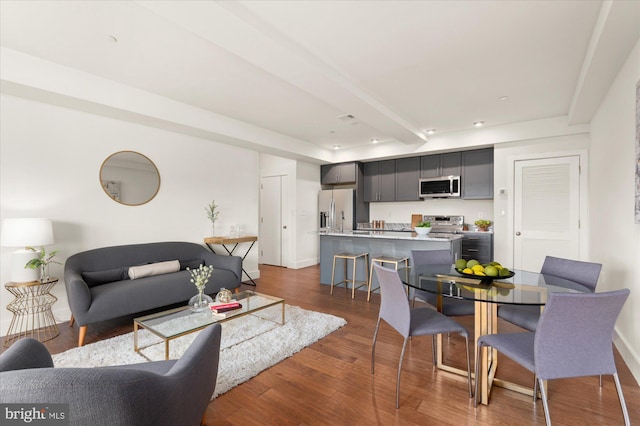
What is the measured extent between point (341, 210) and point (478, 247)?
279 centimetres

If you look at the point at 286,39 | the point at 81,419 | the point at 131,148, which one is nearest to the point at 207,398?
the point at 81,419

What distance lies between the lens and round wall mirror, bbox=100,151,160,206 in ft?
12.6

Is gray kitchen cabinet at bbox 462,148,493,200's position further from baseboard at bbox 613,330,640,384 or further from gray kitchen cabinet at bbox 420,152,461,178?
baseboard at bbox 613,330,640,384

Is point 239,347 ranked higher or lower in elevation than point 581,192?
lower

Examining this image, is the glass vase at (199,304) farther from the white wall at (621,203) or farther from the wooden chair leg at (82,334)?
the white wall at (621,203)

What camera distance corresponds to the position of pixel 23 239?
2811 mm

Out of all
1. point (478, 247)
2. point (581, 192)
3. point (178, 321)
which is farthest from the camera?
point (478, 247)

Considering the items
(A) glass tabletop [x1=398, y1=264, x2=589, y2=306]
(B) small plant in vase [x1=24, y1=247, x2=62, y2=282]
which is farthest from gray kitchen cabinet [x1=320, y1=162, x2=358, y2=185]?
(B) small plant in vase [x1=24, y1=247, x2=62, y2=282]

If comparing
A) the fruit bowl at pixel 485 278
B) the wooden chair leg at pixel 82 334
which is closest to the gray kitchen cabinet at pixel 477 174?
the fruit bowl at pixel 485 278

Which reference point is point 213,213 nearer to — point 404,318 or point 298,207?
point 298,207

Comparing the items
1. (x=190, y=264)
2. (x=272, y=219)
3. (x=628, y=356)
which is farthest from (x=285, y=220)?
(x=628, y=356)

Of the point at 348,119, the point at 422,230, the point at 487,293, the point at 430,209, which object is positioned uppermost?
the point at 348,119

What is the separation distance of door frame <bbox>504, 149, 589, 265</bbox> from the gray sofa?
4.35 meters

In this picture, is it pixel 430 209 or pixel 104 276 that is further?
pixel 430 209
